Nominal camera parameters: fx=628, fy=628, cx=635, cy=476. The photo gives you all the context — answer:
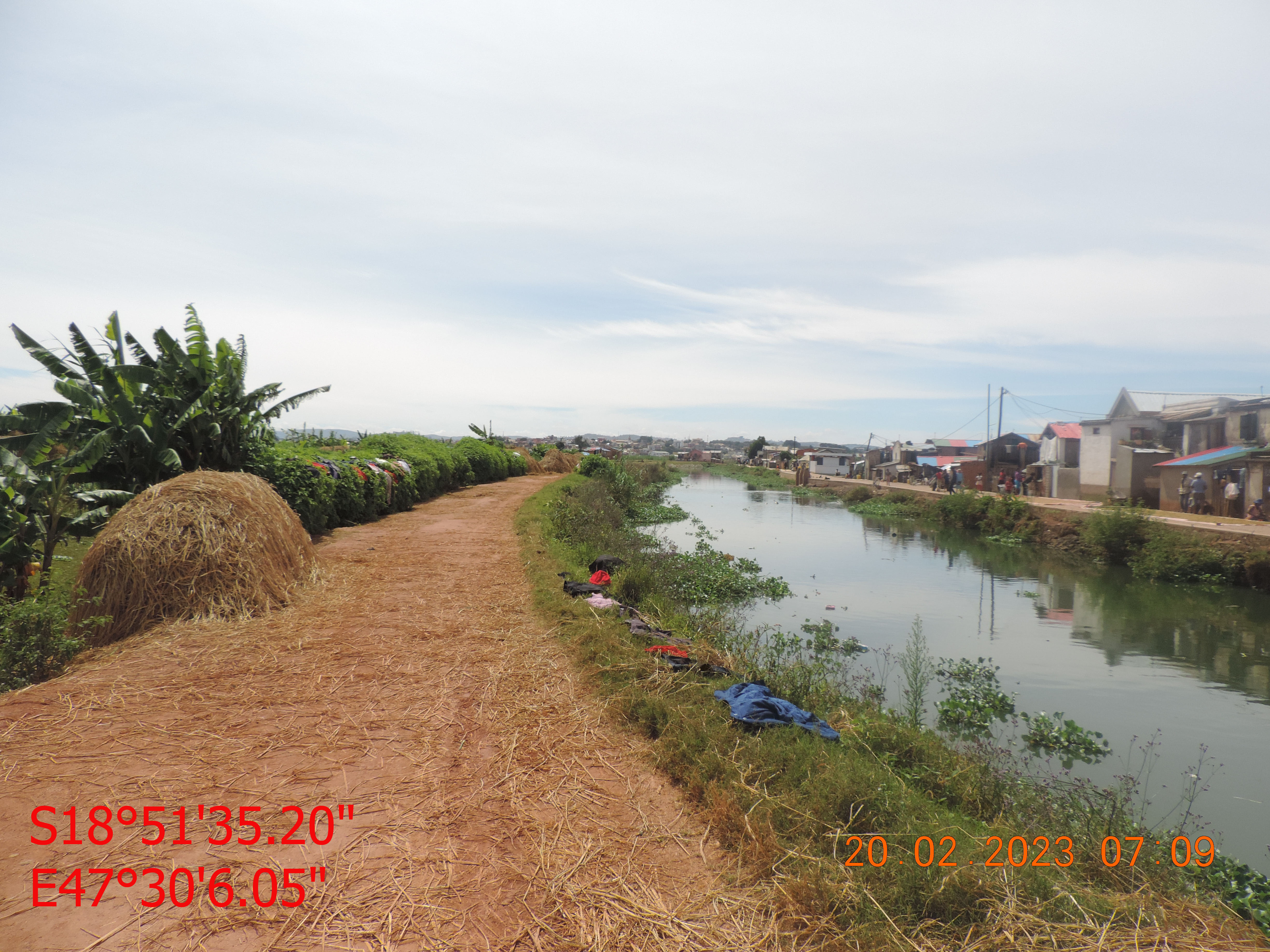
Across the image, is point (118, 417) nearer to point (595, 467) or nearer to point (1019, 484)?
point (595, 467)

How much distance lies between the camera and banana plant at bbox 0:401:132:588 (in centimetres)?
591

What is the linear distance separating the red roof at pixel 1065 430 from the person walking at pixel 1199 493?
12.6 meters

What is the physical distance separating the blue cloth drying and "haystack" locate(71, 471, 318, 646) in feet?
15.6

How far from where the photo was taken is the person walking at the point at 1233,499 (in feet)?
69.6

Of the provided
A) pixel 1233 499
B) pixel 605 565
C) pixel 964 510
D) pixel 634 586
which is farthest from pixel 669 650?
pixel 964 510

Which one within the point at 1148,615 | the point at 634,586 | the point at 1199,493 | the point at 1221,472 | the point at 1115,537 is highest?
the point at 1221,472

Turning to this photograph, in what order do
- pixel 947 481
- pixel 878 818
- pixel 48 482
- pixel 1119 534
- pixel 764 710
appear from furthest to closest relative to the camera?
pixel 947 481 → pixel 1119 534 → pixel 48 482 → pixel 764 710 → pixel 878 818

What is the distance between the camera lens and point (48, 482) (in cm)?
607

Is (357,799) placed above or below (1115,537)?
above

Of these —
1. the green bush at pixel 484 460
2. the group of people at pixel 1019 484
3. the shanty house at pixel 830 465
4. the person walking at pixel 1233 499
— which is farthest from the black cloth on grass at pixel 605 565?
the shanty house at pixel 830 465

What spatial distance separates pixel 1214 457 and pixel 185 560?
30.1m

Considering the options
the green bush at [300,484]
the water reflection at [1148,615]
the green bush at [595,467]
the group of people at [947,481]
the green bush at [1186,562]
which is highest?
the green bush at [300,484]

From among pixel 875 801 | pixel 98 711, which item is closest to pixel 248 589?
pixel 98 711

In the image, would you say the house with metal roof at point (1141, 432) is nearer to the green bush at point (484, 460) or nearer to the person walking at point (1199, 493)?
the person walking at point (1199, 493)
